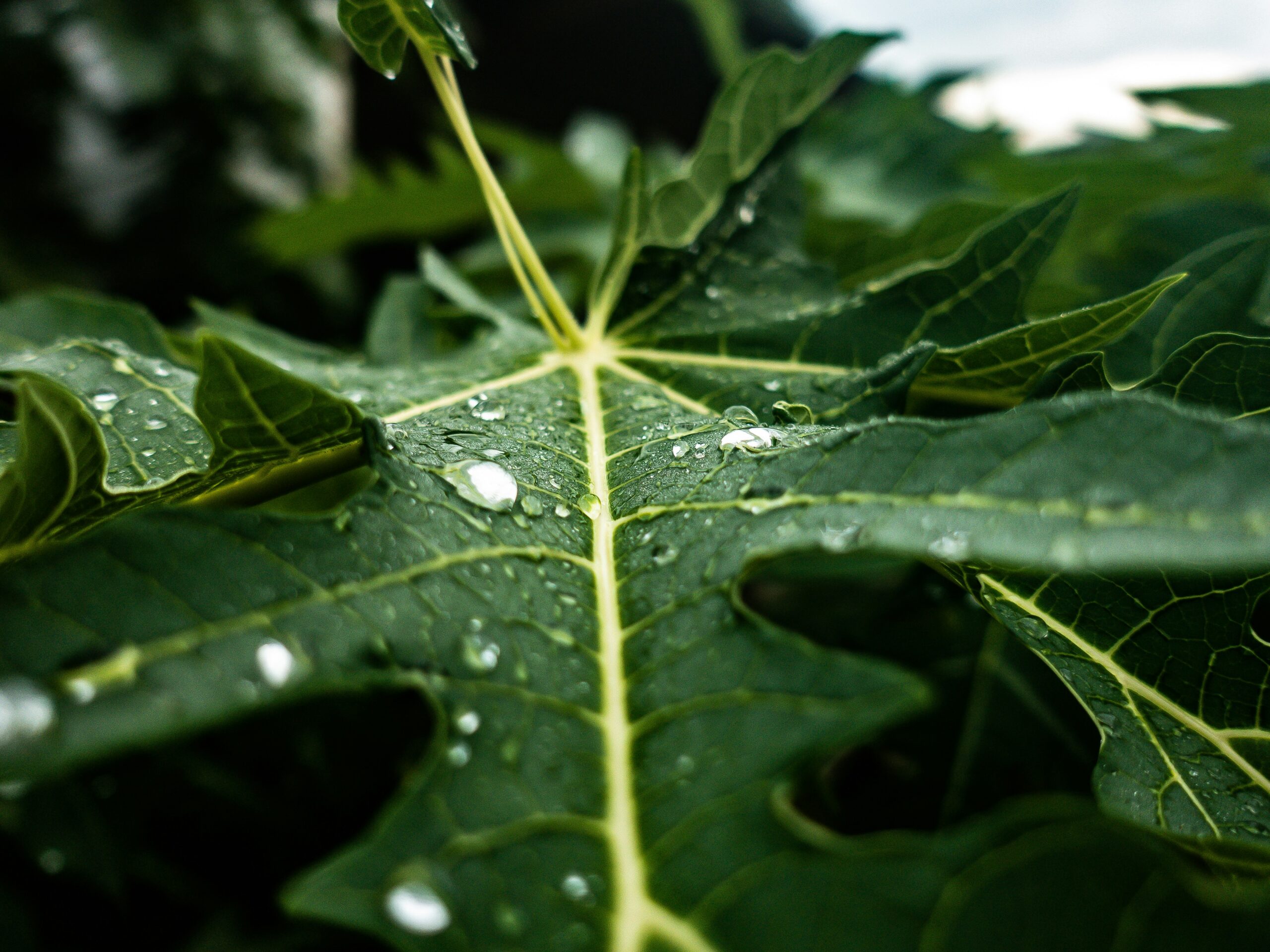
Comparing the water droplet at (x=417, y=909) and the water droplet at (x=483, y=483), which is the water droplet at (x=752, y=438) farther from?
the water droplet at (x=417, y=909)

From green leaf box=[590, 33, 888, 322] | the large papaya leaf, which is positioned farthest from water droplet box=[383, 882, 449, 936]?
green leaf box=[590, 33, 888, 322]

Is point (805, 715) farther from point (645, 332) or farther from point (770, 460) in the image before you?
point (645, 332)

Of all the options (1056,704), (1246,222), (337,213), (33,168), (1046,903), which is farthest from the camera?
(33,168)

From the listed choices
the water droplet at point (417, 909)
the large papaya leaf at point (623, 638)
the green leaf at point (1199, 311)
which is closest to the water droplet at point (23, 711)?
the large papaya leaf at point (623, 638)

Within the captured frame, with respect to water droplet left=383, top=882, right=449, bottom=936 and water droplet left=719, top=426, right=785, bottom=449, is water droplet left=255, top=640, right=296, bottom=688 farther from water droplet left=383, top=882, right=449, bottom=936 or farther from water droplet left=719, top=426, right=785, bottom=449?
water droplet left=719, top=426, right=785, bottom=449

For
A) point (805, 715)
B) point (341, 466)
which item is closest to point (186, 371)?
point (341, 466)
